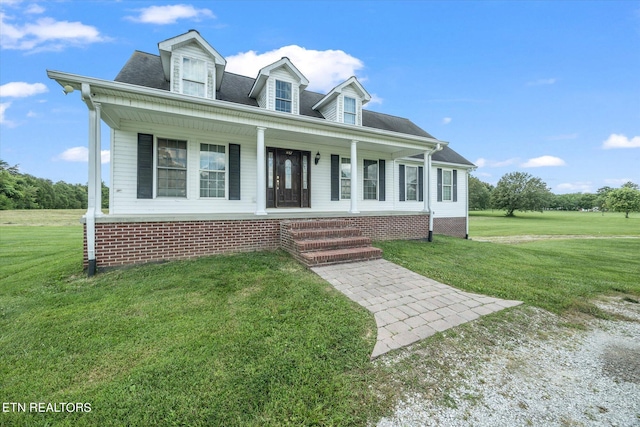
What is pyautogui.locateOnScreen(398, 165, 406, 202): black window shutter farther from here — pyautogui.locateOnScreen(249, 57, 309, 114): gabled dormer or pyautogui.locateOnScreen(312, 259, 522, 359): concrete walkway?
pyautogui.locateOnScreen(312, 259, 522, 359): concrete walkway

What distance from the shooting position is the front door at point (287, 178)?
818 centimetres

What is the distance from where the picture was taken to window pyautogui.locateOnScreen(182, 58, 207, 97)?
22.0 ft

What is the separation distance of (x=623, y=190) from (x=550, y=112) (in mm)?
25397

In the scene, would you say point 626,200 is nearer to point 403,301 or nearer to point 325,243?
point 325,243

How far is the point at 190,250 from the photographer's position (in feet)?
18.2

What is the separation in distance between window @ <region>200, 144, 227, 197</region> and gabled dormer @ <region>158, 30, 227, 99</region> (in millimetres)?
1464

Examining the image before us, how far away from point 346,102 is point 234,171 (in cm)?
465

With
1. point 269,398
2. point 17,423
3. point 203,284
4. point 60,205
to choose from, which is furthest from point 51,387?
point 60,205

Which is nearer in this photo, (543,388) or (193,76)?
(543,388)

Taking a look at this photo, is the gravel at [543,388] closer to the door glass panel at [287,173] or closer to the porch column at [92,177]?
the porch column at [92,177]

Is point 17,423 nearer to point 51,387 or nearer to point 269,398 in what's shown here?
point 51,387

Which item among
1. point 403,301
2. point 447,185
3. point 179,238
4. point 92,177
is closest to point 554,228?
point 447,185

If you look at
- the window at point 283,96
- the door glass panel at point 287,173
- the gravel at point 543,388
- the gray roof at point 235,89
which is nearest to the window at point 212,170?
the gray roof at point 235,89

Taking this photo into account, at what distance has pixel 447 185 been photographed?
12.2 metres
